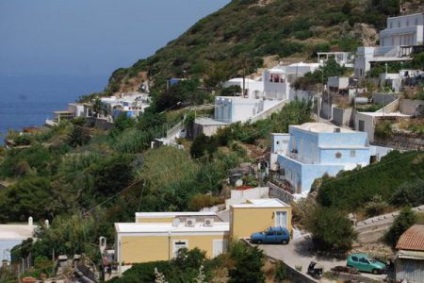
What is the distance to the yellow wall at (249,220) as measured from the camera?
68.5 feet

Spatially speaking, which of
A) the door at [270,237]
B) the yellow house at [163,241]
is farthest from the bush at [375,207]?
the yellow house at [163,241]

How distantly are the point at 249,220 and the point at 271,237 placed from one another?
2.26 ft

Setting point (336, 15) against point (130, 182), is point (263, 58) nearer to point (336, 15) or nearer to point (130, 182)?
point (336, 15)

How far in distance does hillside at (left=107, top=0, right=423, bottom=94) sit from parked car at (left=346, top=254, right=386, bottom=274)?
26538 mm

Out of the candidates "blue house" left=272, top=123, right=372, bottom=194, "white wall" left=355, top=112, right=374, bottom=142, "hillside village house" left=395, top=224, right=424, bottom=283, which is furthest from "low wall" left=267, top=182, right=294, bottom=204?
"hillside village house" left=395, top=224, right=424, bottom=283

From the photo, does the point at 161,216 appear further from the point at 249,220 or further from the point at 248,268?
the point at 248,268

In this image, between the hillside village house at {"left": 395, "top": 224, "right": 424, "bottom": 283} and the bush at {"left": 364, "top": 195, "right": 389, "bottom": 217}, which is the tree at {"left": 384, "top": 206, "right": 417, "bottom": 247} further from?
the hillside village house at {"left": 395, "top": 224, "right": 424, "bottom": 283}

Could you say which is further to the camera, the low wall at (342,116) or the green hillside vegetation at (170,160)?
the low wall at (342,116)

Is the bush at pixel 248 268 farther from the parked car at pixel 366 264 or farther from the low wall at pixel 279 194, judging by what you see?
the low wall at pixel 279 194

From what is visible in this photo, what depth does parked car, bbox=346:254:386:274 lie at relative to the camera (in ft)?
58.6

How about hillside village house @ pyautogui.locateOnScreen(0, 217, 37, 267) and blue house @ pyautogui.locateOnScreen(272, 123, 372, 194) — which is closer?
blue house @ pyautogui.locateOnScreen(272, 123, 372, 194)

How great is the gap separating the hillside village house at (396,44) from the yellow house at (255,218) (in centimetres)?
1333

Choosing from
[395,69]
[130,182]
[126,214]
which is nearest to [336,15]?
[395,69]

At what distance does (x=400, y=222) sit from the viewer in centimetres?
A: 1927
